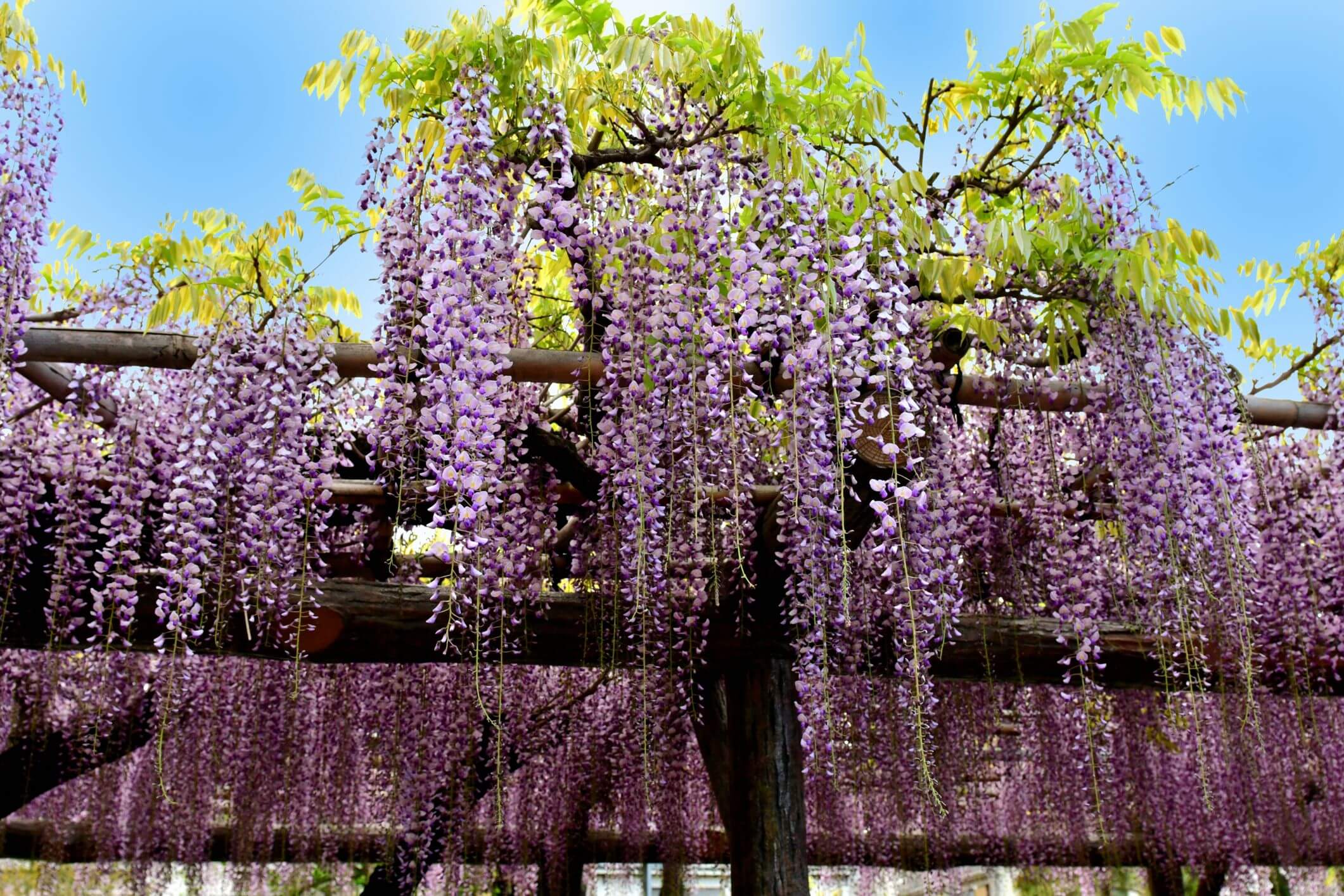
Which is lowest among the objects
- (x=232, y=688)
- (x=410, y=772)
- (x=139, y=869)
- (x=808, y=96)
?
(x=139, y=869)

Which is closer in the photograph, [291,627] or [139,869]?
[291,627]

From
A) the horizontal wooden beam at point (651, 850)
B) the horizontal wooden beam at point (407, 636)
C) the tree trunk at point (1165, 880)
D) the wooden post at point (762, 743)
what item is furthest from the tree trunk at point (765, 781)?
the tree trunk at point (1165, 880)

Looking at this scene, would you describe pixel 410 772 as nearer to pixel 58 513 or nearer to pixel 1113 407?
pixel 58 513

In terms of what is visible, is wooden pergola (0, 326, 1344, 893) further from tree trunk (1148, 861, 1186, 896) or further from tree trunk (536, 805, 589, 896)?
tree trunk (1148, 861, 1186, 896)

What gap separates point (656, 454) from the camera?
126 inches

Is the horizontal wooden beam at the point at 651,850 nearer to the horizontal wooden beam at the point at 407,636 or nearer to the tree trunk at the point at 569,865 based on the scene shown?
the tree trunk at the point at 569,865

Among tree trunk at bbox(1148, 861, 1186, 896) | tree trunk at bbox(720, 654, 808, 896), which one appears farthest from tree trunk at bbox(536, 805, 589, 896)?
tree trunk at bbox(1148, 861, 1186, 896)

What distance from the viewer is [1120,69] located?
3301mm

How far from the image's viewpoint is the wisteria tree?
9.75 feet

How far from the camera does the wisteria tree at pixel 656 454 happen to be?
9.75ft

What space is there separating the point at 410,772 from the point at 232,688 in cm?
84

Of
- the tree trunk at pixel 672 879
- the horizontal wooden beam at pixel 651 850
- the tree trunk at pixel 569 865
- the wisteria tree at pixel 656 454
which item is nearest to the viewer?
the wisteria tree at pixel 656 454

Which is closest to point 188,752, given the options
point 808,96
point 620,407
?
point 620,407

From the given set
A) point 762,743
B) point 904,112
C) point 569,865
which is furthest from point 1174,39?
point 569,865
